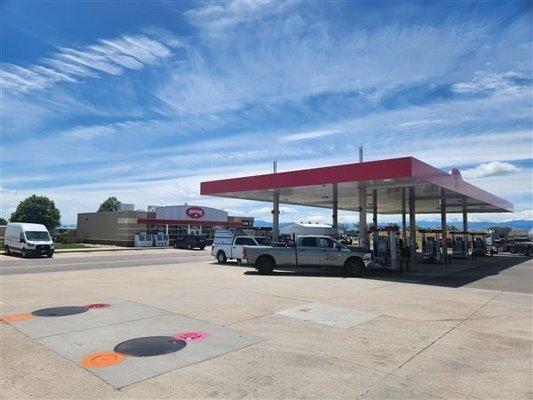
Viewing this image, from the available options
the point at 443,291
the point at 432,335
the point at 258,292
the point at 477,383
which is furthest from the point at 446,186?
the point at 477,383

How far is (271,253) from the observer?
21.1 metres

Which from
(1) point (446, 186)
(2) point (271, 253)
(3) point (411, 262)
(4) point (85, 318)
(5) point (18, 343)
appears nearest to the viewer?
(5) point (18, 343)

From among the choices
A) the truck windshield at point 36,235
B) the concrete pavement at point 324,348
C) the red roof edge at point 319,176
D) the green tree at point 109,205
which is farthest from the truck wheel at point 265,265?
the green tree at point 109,205

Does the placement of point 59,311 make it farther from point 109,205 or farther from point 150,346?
point 109,205

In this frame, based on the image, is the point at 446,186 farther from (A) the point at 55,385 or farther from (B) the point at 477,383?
(A) the point at 55,385

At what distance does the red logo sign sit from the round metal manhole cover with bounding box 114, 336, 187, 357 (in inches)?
2139

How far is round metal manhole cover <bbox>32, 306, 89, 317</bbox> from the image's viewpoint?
10680 mm

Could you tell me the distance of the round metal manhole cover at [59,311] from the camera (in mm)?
10680

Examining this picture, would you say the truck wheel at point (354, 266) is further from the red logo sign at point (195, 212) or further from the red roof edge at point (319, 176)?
the red logo sign at point (195, 212)

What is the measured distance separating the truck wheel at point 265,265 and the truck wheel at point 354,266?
341 centimetres

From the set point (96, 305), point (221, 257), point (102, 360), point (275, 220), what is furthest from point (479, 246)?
point (102, 360)

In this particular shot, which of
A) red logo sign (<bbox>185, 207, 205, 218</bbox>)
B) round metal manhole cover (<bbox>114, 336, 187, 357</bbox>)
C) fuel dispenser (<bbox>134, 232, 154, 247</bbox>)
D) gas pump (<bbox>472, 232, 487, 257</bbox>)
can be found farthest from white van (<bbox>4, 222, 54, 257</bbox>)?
gas pump (<bbox>472, 232, 487, 257</bbox>)

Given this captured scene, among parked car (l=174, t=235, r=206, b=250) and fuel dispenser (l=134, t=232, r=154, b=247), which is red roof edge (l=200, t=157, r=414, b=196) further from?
fuel dispenser (l=134, t=232, r=154, b=247)

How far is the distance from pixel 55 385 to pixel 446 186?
22128 mm
